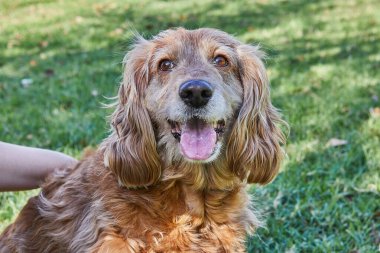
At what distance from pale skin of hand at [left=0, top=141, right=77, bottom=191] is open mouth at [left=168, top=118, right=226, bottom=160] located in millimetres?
1035

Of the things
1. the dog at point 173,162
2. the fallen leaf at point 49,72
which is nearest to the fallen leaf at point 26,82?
the fallen leaf at point 49,72

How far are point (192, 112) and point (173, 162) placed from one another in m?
0.37

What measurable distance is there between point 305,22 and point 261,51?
8.65m

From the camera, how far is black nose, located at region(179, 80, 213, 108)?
304cm

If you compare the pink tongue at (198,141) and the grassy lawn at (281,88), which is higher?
the pink tongue at (198,141)

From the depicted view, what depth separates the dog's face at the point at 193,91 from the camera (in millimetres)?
3102

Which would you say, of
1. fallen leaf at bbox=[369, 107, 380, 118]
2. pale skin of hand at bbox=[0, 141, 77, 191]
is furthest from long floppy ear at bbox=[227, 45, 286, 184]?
fallen leaf at bbox=[369, 107, 380, 118]

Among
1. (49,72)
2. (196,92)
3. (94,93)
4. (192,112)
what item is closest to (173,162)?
(192,112)

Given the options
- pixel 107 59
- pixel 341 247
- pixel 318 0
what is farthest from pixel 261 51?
pixel 318 0

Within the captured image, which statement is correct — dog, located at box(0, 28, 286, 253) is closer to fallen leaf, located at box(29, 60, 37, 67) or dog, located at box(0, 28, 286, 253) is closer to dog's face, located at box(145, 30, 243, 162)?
dog's face, located at box(145, 30, 243, 162)

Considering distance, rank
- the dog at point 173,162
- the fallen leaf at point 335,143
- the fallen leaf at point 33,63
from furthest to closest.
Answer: the fallen leaf at point 33,63 < the fallen leaf at point 335,143 < the dog at point 173,162

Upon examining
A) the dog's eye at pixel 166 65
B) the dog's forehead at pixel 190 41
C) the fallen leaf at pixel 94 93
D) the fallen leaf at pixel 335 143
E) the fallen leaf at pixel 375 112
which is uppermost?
the dog's forehead at pixel 190 41

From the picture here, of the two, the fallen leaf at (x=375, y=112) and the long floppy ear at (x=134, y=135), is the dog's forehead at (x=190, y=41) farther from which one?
the fallen leaf at (x=375, y=112)

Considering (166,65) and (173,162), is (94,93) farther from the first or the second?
(173,162)
